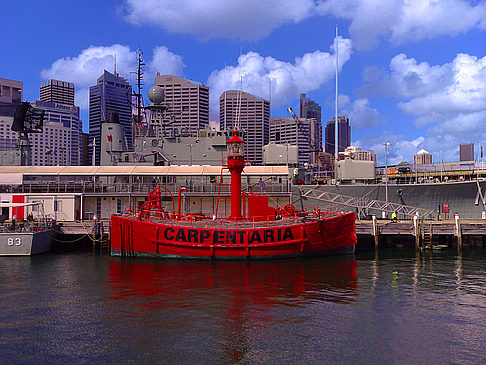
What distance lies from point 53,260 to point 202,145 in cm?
3261

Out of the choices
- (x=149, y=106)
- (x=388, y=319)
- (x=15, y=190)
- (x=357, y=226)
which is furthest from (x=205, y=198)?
(x=388, y=319)

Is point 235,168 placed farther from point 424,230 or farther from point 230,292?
point 424,230

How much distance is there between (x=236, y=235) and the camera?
105 feet

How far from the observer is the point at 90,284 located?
969 inches

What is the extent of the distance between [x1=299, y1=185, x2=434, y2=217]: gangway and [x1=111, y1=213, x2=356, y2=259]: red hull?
1674 centimetres

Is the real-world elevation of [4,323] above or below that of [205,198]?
below

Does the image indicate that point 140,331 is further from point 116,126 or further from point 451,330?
point 116,126

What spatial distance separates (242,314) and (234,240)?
13.3 meters

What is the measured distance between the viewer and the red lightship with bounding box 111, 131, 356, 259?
Answer: 32219 mm

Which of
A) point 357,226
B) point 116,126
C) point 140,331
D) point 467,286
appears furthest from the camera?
point 116,126

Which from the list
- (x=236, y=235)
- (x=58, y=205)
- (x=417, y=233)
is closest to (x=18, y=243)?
(x=58, y=205)

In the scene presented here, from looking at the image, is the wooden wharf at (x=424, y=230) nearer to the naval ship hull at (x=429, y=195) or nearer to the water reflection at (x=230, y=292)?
the water reflection at (x=230, y=292)

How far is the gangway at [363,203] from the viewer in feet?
164

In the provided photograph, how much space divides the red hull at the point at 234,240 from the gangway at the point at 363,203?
1674cm
